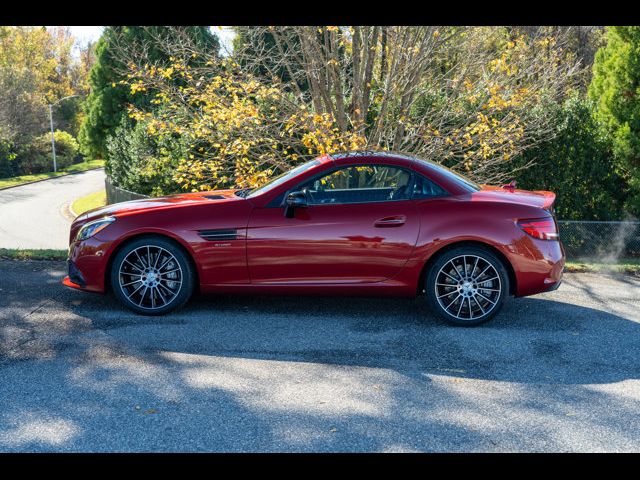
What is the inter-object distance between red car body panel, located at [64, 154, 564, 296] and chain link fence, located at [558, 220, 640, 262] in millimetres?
4113

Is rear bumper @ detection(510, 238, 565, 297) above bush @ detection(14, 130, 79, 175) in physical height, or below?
below

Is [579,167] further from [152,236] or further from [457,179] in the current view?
[152,236]

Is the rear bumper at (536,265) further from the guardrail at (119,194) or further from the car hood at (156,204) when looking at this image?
the guardrail at (119,194)

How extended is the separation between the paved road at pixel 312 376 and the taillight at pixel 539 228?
84 centimetres

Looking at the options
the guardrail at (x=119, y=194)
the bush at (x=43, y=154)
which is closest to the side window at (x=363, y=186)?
the guardrail at (x=119, y=194)

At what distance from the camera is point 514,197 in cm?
649

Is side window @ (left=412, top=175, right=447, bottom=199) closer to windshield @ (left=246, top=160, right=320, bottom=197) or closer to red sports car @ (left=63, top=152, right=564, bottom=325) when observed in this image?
red sports car @ (left=63, top=152, right=564, bottom=325)

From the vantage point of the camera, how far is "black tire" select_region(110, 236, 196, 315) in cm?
635

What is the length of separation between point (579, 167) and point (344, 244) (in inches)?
299

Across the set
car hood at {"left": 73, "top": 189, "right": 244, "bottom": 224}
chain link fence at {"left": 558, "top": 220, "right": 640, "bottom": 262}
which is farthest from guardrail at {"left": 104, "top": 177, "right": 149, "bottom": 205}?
chain link fence at {"left": 558, "top": 220, "right": 640, "bottom": 262}

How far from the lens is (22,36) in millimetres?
56094

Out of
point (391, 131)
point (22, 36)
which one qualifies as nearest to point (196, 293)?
point (391, 131)
